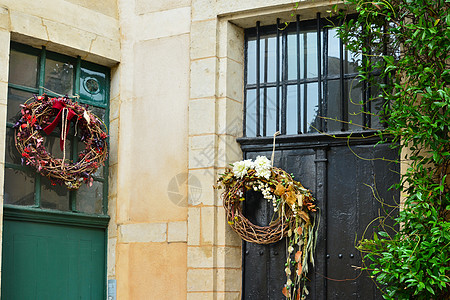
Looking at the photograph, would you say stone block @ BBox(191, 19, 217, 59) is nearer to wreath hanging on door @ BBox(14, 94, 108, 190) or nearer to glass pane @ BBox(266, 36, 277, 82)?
glass pane @ BBox(266, 36, 277, 82)

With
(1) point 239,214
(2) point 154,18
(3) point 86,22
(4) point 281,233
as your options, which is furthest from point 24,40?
(4) point 281,233

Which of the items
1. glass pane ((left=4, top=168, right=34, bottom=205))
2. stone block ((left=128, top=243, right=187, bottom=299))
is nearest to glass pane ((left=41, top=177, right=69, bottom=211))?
glass pane ((left=4, top=168, right=34, bottom=205))

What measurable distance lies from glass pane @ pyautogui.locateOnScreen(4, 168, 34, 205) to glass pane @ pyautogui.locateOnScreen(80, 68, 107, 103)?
973mm

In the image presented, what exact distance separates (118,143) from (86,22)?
1117 mm

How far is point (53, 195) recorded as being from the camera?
5.96 m

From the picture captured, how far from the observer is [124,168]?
6.36 m

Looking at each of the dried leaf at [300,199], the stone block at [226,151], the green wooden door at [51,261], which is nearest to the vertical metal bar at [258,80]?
the stone block at [226,151]

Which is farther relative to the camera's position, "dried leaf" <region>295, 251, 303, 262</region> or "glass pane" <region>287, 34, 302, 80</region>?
"glass pane" <region>287, 34, 302, 80</region>

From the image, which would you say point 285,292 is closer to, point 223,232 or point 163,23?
point 223,232

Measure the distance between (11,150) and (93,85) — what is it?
3.61 feet

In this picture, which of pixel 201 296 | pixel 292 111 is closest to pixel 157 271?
pixel 201 296

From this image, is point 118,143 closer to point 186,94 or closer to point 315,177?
point 186,94

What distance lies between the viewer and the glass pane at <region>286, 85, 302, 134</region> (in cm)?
600

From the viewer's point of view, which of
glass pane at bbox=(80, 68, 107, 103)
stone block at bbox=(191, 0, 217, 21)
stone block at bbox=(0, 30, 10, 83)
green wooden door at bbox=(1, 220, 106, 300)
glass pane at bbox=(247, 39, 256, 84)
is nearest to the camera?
stone block at bbox=(0, 30, 10, 83)
